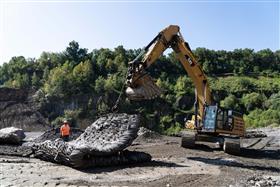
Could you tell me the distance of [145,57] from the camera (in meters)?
15.1

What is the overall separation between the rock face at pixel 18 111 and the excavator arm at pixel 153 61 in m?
37.8

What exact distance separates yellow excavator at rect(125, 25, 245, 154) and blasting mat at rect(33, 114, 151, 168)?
2017mm

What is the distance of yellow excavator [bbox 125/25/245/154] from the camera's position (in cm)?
1538

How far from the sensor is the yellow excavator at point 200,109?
15375 mm

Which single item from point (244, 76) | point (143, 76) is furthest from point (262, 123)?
point (244, 76)

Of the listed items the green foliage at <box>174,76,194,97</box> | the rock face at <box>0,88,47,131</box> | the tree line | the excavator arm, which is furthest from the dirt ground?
the green foliage at <box>174,76,194,97</box>

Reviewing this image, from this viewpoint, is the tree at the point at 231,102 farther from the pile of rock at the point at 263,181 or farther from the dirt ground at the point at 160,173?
the pile of rock at the point at 263,181

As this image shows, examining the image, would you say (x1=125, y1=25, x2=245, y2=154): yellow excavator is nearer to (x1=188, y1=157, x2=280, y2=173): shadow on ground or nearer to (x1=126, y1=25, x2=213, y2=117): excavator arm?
(x1=126, y1=25, x2=213, y2=117): excavator arm

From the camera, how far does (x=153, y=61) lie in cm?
1527

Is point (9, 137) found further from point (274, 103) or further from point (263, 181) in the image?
point (274, 103)

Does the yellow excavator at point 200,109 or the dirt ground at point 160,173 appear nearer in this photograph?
the dirt ground at point 160,173

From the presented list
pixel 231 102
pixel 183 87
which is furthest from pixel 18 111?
pixel 231 102

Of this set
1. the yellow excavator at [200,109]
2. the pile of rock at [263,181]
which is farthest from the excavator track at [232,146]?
the pile of rock at [263,181]

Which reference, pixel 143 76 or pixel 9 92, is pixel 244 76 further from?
pixel 143 76
